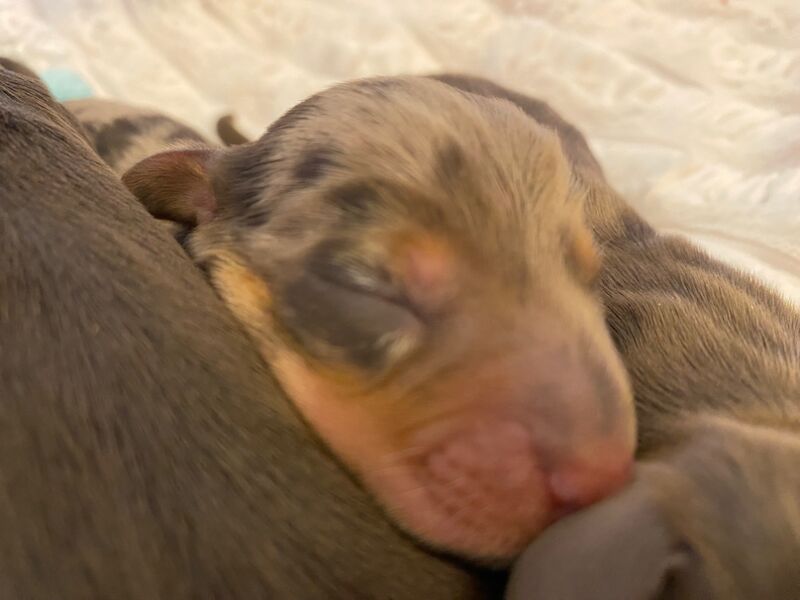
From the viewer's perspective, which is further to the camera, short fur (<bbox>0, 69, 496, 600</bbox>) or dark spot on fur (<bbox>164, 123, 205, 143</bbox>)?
dark spot on fur (<bbox>164, 123, 205, 143</bbox>)

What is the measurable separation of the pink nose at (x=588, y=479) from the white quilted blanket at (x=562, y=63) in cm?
123

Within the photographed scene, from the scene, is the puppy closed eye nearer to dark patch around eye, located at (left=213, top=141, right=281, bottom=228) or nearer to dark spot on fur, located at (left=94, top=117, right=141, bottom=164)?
dark patch around eye, located at (left=213, top=141, right=281, bottom=228)

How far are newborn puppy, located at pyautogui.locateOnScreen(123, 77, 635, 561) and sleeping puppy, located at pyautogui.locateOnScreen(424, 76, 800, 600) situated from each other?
63 millimetres

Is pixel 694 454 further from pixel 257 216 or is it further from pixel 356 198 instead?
pixel 257 216

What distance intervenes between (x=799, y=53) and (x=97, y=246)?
2097mm

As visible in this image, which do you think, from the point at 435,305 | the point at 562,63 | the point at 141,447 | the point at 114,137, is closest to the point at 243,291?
the point at 435,305

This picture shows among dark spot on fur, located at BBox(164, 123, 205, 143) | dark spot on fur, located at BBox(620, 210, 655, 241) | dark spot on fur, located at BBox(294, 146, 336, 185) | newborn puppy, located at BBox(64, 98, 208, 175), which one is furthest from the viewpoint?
dark spot on fur, located at BBox(164, 123, 205, 143)

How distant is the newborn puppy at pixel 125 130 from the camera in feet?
6.29

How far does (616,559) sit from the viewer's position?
761 millimetres

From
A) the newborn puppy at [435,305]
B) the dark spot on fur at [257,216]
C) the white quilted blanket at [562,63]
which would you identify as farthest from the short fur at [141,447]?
the white quilted blanket at [562,63]

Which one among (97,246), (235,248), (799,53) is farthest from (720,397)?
(799,53)

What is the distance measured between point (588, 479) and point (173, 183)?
75 cm

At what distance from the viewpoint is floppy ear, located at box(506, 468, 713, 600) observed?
2.46 feet

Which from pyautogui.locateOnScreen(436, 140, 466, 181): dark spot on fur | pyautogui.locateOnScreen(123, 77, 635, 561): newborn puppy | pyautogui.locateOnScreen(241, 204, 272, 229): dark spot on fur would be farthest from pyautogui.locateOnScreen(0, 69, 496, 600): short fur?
pyautogui.locateOnScreen(436, 140, 466, 181): dark spot on fur
